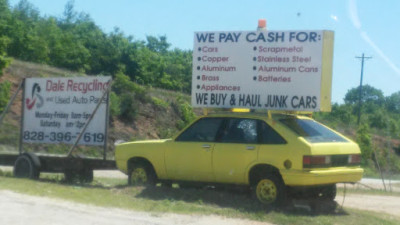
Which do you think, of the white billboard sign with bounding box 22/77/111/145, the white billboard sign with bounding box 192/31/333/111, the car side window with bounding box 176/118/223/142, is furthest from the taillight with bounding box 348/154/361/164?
the white billboard sign with bounding box 22/77/111/145

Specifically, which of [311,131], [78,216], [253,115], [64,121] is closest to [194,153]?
[253,115]

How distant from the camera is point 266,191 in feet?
33.3

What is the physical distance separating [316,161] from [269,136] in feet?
3.17

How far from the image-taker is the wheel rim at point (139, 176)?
38.5ft

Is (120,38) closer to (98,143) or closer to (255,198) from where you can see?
(98,143)

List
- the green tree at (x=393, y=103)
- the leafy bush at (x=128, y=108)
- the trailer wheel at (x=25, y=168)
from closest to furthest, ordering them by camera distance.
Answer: the trailer wheel at (x=25, y=168) → the leafy bush at (x=128, y=108) → the green tree at (x=393, y=103)

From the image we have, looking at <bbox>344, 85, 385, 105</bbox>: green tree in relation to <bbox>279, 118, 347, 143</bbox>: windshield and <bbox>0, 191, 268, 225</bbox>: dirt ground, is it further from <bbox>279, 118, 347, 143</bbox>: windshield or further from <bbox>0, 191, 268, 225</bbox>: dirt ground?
<bbox>0, 191, 268, 225</bbox>: dirt ground

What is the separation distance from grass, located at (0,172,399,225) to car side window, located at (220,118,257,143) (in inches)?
37.8

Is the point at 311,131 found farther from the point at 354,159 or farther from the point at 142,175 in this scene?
the point at 142,175

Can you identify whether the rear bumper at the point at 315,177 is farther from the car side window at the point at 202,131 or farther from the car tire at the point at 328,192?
the car side window at the point at 202,131

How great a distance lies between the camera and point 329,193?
10797mm

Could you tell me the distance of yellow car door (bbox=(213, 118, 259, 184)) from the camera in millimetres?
10414

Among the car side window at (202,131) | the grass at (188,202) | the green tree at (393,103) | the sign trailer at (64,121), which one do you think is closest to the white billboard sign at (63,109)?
the sign trailer at (64,121)

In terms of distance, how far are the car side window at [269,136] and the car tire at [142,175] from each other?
2471 mm
